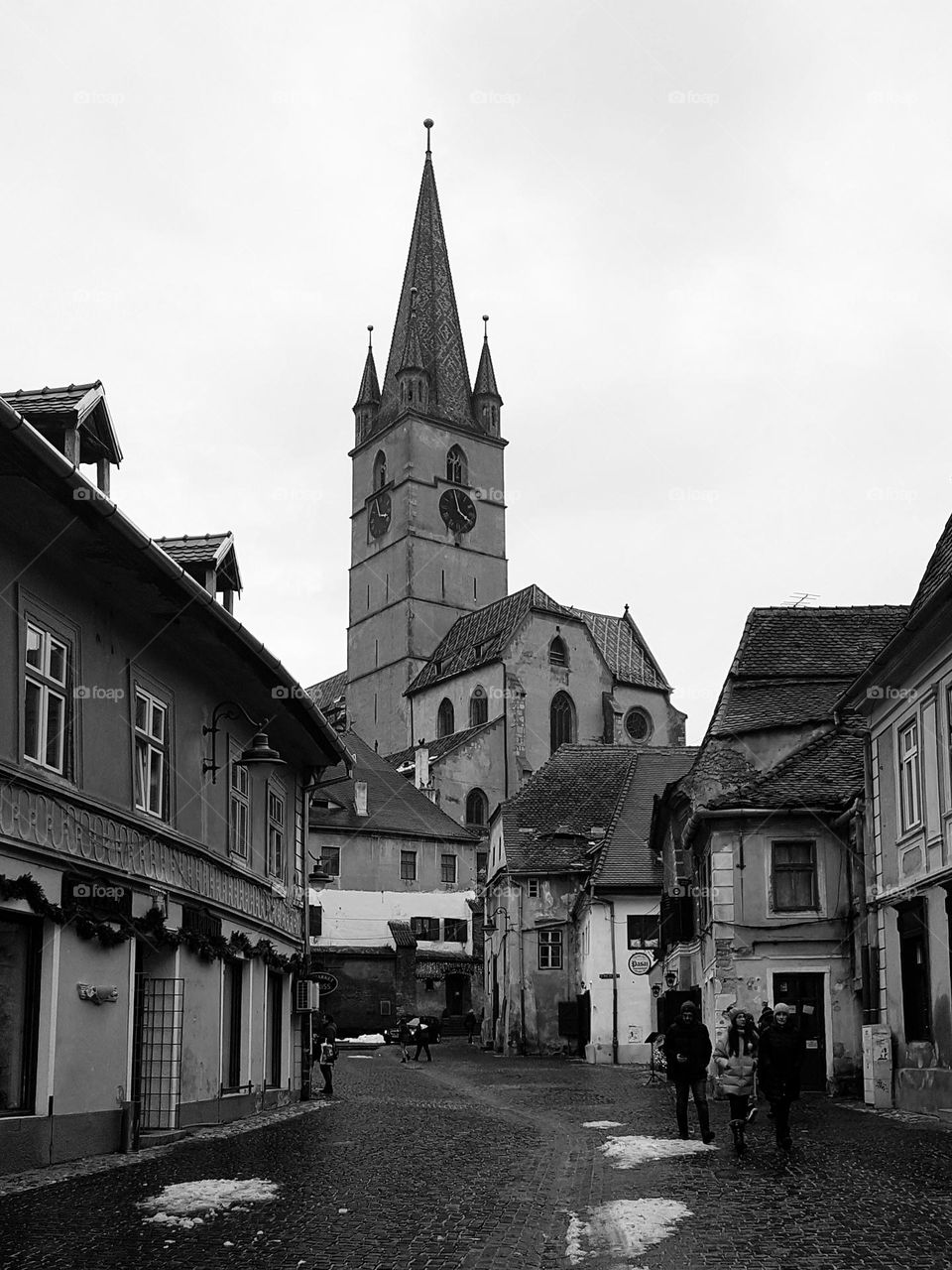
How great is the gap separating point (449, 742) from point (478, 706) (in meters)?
3.37

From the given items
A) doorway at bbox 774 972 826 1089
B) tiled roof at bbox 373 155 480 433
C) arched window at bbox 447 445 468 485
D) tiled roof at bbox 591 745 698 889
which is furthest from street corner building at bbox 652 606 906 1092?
tiled roof at bbox 373 155 480 433

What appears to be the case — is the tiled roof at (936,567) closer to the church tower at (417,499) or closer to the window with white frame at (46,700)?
the window with white frame at (46,700)

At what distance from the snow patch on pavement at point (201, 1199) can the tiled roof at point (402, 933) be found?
51.8 metres

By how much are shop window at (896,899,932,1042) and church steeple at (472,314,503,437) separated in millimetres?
83746

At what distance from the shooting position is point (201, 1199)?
11281 mm

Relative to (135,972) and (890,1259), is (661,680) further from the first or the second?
(890,1259)

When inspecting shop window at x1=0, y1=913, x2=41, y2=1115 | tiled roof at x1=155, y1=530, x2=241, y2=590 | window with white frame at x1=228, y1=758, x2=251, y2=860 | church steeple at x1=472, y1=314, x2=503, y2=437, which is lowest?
shop window at x1=0, y1=913, x2=41, y2=1115

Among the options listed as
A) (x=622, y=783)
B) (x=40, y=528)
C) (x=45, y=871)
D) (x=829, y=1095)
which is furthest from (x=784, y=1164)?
(x=622, y=783)

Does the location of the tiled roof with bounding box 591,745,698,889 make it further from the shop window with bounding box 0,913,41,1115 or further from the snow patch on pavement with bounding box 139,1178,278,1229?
the snow patch on pavement with bounding box 139,1178,278,1229

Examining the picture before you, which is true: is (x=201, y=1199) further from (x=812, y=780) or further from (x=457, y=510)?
(x=457, y=510)

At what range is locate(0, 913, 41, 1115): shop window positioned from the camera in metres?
13.4

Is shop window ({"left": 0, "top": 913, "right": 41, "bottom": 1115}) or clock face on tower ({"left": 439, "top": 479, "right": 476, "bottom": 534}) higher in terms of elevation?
clock face on tower ({"left": 439, "top": 479, "right": 476, "bottom": 534})

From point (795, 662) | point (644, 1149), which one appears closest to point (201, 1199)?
point (644, 1149)

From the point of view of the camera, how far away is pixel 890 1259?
28.7 ft
